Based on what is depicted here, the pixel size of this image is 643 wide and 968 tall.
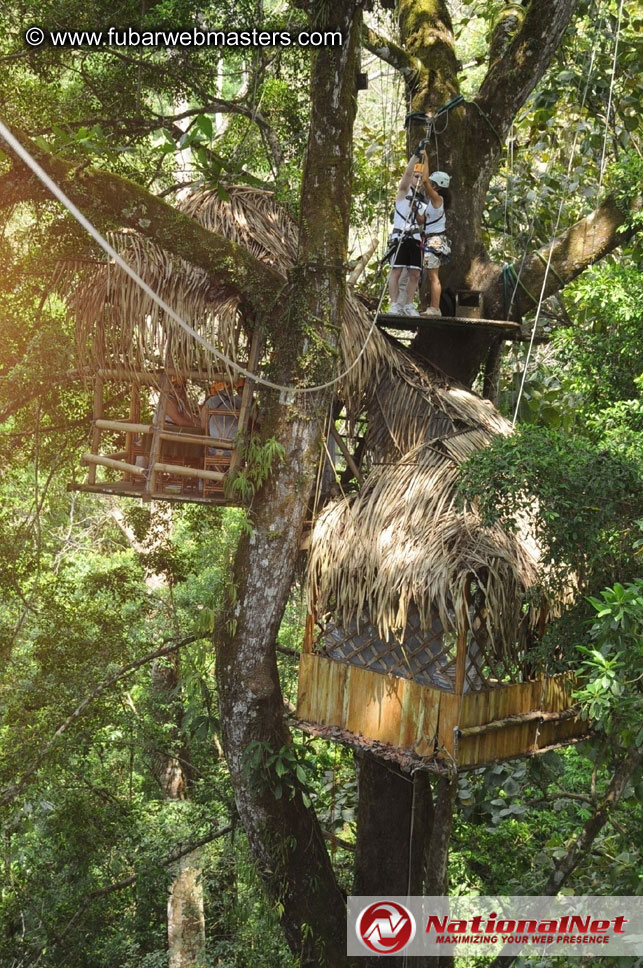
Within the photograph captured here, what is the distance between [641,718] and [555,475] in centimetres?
92

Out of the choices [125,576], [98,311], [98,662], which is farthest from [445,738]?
[125,576]

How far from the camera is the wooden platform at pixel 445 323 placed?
492cm

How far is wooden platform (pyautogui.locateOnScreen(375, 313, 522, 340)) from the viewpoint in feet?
16.1

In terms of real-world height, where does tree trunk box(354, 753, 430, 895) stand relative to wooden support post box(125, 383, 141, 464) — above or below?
below

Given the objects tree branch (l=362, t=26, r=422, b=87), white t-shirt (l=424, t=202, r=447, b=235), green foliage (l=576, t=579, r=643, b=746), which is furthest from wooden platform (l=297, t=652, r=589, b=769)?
tree branch (l=362, t=26, r=422, b=87)

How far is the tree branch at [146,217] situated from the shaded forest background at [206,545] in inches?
3.1

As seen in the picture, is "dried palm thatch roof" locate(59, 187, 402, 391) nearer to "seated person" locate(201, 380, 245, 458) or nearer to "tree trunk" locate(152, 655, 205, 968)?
"seated person" locate(201, 380, 245, 458)

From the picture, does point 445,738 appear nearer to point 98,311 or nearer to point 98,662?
point 98,311

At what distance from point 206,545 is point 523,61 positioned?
3.41m

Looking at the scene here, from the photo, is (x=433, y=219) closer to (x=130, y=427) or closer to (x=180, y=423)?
(x=180, y=423)

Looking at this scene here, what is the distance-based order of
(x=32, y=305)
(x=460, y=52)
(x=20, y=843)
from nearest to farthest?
(x=32, y=305)
(x=20, y=843)
(x=460, y=52)

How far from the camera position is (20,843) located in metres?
6.40

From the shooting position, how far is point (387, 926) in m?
4.95

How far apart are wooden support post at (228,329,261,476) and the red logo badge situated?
249 cm
